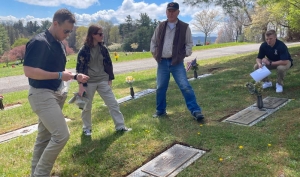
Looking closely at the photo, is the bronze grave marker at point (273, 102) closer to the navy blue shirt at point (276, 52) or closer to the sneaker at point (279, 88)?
the sneaker at point (279, 88)

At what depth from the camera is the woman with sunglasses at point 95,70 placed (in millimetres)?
4094

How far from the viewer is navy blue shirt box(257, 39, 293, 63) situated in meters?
5.94

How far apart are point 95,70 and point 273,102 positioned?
132 inches

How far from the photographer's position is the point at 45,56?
2586 millimetres

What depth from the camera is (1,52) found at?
5194cm

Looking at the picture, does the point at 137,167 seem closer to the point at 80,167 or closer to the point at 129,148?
the point at 129,148

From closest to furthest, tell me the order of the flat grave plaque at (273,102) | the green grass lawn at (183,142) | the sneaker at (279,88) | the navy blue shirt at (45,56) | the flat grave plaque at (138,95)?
the navy blue shirt at (45,56) < the green grass lawn at (183,142) < the flat grave plaque at (273,102) < the sneaker at (279,88) < the flat grave plaque at (138,95)

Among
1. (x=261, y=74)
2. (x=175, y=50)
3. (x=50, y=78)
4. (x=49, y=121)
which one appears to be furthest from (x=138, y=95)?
(x=50, y=78)

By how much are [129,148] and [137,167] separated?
0.48 metres

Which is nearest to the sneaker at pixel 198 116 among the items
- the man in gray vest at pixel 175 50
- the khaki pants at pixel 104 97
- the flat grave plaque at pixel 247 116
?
the man in gray vest at pixel 175 50

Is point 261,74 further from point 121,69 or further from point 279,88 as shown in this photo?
point 121,69

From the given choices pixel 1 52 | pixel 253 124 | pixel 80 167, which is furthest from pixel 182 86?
pixel 1 52

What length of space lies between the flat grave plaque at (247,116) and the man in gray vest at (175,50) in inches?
21.5

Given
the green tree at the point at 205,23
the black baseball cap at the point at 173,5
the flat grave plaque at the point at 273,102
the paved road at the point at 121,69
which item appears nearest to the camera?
the black baseball cap at the point at 173,5
